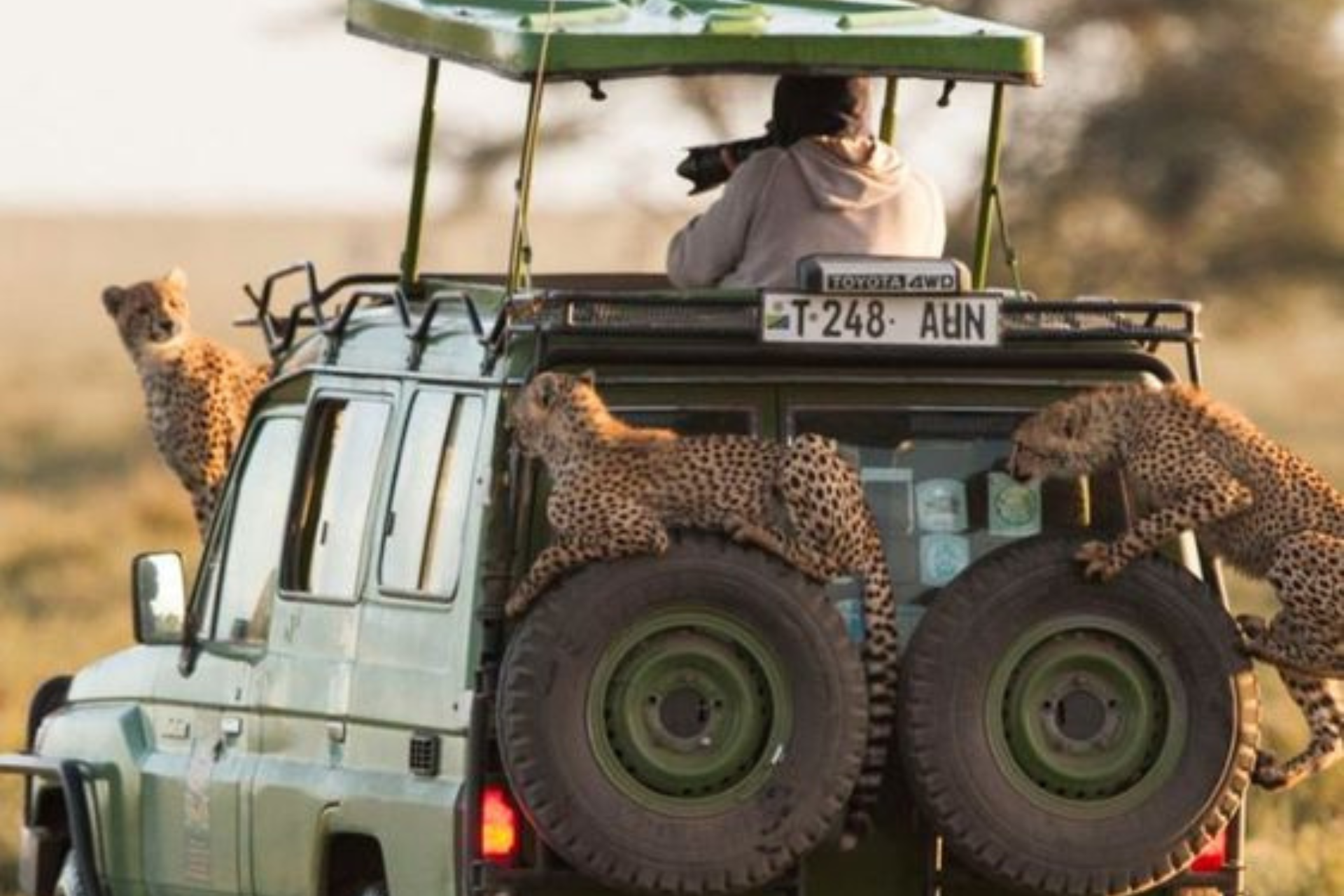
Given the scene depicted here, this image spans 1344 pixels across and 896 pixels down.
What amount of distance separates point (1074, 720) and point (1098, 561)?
0.92ft

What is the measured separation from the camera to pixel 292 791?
31.2 ft

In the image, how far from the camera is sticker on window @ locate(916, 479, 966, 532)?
887cm

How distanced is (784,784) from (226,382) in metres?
5.67

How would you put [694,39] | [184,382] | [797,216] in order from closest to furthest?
[694,39] → [797,216] → [184,382]

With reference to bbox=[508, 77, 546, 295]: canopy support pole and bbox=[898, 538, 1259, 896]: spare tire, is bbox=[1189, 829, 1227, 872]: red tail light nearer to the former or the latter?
bbox=[898, 538, 1259, 896]: spare tire

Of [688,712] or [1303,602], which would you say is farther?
[1303,602]

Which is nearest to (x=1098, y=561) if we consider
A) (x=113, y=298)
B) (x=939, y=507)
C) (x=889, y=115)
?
(x=939, y=507)

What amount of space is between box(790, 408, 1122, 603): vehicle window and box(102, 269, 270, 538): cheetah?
4.48 meters

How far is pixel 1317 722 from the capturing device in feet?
30.6

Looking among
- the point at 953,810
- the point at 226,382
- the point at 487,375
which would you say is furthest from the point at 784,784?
the point at 226,382

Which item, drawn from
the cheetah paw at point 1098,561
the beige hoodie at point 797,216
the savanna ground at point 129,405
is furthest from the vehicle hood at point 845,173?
the savanna ground at point 129,405

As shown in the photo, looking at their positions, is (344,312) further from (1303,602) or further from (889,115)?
(889,115)

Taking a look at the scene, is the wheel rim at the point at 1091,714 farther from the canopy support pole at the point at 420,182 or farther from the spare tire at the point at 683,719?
the canopy support pole at the point at 420,182

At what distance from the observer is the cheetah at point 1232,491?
29.0 feet
